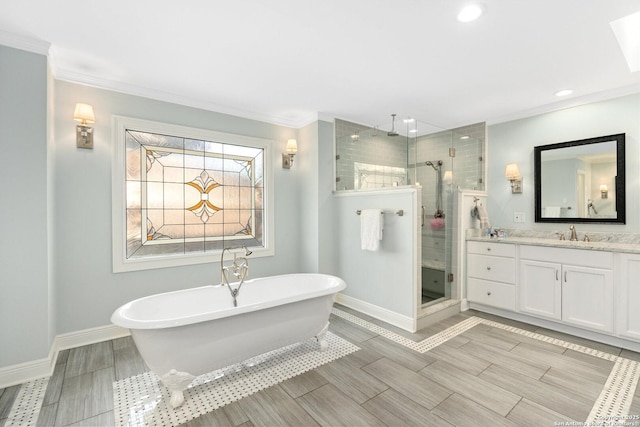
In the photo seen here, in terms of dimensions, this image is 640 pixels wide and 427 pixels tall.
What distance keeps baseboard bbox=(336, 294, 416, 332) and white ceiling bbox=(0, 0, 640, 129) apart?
2367 mm

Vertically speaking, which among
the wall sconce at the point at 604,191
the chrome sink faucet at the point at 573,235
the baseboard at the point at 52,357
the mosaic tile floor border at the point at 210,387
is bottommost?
the mosaic tile floor border at the point at 210,387

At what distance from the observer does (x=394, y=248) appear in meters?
3.12

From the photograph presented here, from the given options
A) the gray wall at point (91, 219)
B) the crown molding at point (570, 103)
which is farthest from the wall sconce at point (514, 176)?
the gray wall at point (91, 219)

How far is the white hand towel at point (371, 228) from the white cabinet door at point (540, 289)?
1.59 meters

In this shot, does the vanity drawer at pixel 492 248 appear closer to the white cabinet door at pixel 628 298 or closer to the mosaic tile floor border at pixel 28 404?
the white cabinet door at pixel 628 298

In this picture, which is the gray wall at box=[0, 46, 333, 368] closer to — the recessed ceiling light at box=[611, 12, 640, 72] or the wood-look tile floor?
the wood-look tile floor

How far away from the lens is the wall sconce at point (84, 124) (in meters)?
2.48

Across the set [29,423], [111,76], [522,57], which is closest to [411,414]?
[29,423]

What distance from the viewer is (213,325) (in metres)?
1.91

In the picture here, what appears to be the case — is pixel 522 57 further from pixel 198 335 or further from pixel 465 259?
pixel 198 335

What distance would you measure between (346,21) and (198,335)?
7.43 ft

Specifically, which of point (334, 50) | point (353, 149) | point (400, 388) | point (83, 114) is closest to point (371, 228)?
point (353, 149)

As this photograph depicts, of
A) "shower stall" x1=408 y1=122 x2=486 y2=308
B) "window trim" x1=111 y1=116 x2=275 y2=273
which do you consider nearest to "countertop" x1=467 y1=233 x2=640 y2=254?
"shower stall" x1=408 y1=122 x2=486 y2=308

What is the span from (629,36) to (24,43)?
4388mm
